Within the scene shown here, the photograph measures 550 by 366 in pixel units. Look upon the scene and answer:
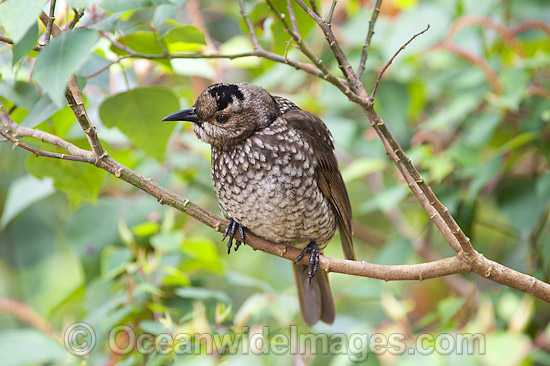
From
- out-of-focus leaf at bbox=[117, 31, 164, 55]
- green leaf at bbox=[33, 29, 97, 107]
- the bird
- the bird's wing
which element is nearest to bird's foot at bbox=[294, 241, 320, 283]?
the bird

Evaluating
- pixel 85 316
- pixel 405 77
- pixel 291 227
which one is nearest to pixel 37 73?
pixel 291 227

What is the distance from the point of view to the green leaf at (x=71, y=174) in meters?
2.39

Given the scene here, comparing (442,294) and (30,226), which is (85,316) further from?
(442,294)

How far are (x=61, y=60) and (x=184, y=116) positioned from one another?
2.81 feet

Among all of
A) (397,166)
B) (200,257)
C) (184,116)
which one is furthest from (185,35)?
(200,257)

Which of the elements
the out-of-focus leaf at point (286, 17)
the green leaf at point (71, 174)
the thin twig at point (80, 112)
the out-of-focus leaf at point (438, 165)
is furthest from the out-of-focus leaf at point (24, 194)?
the out-of-focus leaf at point (438, 165)

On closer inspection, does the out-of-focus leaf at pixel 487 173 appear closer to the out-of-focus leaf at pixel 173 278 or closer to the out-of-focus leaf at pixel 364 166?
the out-of-focus leaf at pixel 364 166

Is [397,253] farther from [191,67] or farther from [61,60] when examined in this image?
[61,60]

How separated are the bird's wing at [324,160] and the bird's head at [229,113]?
124 mm

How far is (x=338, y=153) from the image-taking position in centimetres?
425

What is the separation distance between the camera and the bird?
8.14 feet

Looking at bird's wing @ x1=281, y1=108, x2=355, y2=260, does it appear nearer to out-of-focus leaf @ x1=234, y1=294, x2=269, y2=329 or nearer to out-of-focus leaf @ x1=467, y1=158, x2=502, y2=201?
out-of-focus leaf @ x1=234, y1=294, x2=269, y2=329

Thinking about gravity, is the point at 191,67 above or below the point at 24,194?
above

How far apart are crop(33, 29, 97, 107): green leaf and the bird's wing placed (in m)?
1.11
